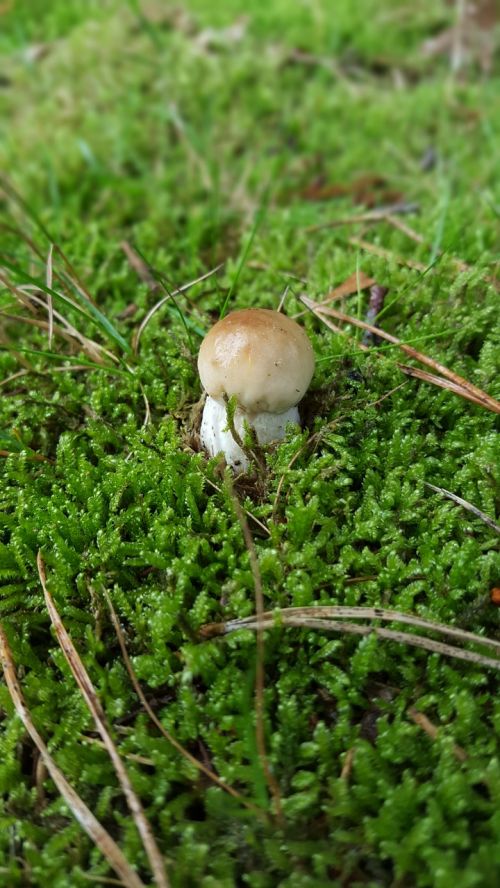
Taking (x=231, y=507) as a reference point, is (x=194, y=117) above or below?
above

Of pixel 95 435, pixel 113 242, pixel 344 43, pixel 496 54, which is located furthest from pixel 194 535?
pixel 496 54

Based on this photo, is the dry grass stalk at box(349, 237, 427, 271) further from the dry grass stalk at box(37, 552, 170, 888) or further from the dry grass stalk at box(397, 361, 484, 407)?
the dry grass stalk at box(37, 552, 170, 888)

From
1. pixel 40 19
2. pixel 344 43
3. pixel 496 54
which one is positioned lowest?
pixel 496 54

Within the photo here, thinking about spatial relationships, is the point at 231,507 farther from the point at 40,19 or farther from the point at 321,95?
the point at 40,19

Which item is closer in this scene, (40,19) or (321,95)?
(321,95)

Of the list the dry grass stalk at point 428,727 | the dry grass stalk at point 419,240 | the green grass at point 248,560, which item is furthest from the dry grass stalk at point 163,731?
the dry grass stalk at point 419,240

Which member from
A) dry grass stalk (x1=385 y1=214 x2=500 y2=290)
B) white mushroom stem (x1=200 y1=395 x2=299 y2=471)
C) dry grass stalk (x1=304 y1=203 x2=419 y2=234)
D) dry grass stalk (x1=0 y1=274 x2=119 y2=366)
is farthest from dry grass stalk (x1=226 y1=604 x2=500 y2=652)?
dry grass stalk (x1=304 y1=203 x2=419 y2=234)

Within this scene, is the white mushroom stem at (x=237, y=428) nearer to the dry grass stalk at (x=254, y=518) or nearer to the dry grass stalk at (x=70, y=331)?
the dry grass stalk at (x=254, y=518)
